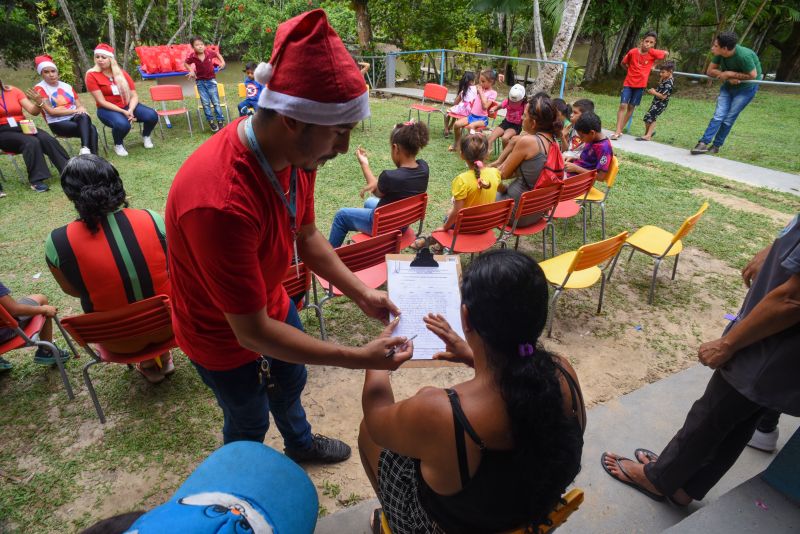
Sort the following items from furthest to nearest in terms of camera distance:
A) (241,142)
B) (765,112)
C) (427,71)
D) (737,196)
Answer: (427,71)
(765,112)
(737,196)
(241,142)

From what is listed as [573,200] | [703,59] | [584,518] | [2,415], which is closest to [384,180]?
[573,200]

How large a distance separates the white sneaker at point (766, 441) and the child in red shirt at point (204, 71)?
1015 centimetres

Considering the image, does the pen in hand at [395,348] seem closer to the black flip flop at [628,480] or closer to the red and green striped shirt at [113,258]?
the black flip flop at [628,480]

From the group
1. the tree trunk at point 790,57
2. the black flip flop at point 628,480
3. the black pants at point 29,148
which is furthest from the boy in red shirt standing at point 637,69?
the tree trunk at point 790,57

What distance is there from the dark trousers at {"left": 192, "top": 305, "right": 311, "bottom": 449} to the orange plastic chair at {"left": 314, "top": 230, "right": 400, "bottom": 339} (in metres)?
1.06

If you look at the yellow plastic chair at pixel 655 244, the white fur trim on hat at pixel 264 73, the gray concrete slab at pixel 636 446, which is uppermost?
the white fur trim on hat at pixel 264 73

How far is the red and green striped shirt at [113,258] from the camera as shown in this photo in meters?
2.49

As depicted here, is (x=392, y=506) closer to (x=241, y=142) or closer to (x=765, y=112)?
(x=241, y=142)

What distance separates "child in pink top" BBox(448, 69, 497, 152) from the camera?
331 inches

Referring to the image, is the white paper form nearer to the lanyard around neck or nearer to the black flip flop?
the lanyard around neck

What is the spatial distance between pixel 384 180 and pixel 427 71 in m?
13.3

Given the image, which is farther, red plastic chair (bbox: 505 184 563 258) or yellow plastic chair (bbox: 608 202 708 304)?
red plastic chair (bbox: 505 184 563 258)

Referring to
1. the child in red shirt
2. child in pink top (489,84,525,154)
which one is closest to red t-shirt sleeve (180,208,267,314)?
child in pink top (489,84,525,154)

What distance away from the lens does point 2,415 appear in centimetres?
291
